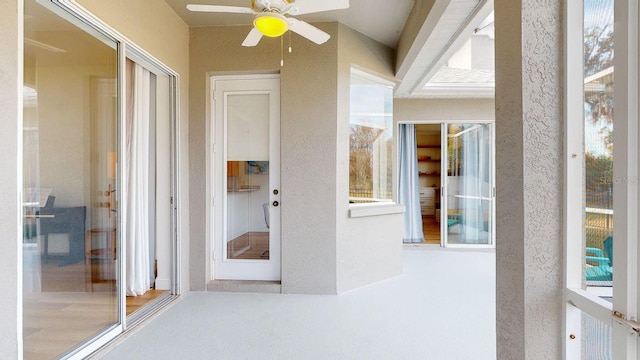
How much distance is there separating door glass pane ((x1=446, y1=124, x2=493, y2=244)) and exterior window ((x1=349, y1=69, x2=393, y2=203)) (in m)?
1.84

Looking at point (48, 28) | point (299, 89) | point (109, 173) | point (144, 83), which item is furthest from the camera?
point (299, 89)

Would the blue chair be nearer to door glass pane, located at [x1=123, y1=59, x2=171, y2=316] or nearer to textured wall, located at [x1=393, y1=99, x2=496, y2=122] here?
door glass pane, located at [x1=123, y1=59, x2=171, y2=316]

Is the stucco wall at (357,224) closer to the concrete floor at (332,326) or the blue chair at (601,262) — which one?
the concrete floor at (332,326)

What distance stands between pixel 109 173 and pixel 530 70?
285 cm

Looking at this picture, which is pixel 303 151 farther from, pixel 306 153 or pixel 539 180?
pixel 539 180

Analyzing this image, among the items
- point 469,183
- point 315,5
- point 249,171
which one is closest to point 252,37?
point 315,5

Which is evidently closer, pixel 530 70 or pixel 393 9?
pixel 530 70

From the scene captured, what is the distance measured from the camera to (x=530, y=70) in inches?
46.6

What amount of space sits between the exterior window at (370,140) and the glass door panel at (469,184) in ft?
6.03

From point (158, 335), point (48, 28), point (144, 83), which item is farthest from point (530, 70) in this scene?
point (144, 83)

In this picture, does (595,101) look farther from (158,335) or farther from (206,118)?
(206,118)

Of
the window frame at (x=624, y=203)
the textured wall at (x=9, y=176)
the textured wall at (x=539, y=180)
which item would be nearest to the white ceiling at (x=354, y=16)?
the textured wall at (x=9, y=176)

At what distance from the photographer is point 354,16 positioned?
3.42 metres

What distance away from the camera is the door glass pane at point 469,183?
5496mm
